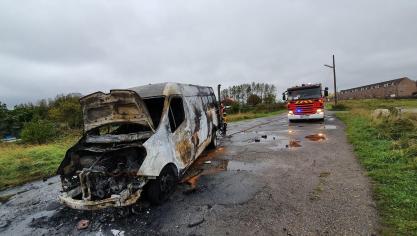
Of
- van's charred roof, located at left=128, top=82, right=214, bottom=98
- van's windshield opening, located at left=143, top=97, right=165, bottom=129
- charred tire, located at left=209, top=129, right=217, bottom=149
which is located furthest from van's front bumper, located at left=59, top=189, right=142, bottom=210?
charred tire, located at left=209, top=129, right=217, bottom=149

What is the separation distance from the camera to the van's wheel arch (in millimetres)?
5055

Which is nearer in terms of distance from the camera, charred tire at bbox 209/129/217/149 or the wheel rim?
the wheel rim

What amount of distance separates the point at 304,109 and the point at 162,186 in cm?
1369

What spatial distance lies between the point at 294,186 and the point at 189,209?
2.30 meters

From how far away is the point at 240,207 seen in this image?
4707 mm

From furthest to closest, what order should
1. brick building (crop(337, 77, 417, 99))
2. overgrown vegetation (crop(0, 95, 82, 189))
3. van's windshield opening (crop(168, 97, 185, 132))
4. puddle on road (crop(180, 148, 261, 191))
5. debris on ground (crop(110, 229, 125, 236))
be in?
1. brick building (crop(337, 77, 417, 99))
2. overgrown vegetation (crop(0, 95, 82, 189))
3. puddle on road (crop(180, 148, 261, 191))
4. van's windshield opening (crop(168, 97, 185, 132))
5. debris on ground (crop(110, 229, 125, 236))

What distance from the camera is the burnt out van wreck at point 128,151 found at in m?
4.71

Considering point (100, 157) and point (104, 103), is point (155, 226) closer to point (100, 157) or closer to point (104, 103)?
point (100, 157)

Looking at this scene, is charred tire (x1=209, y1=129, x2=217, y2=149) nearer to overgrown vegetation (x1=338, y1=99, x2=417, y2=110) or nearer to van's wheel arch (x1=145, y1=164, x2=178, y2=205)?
van's wheel arch (x1=145, y1=164, x2=178, y2=205)

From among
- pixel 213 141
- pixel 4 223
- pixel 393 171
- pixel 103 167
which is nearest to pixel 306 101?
pixel 213 141

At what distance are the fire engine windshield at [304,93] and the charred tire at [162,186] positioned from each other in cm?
1319

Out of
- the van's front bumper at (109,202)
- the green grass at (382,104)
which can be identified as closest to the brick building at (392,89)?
the green grass at (382,104)

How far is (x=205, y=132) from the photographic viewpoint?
27.6 ft

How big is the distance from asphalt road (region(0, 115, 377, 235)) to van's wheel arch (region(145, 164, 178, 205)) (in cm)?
17
